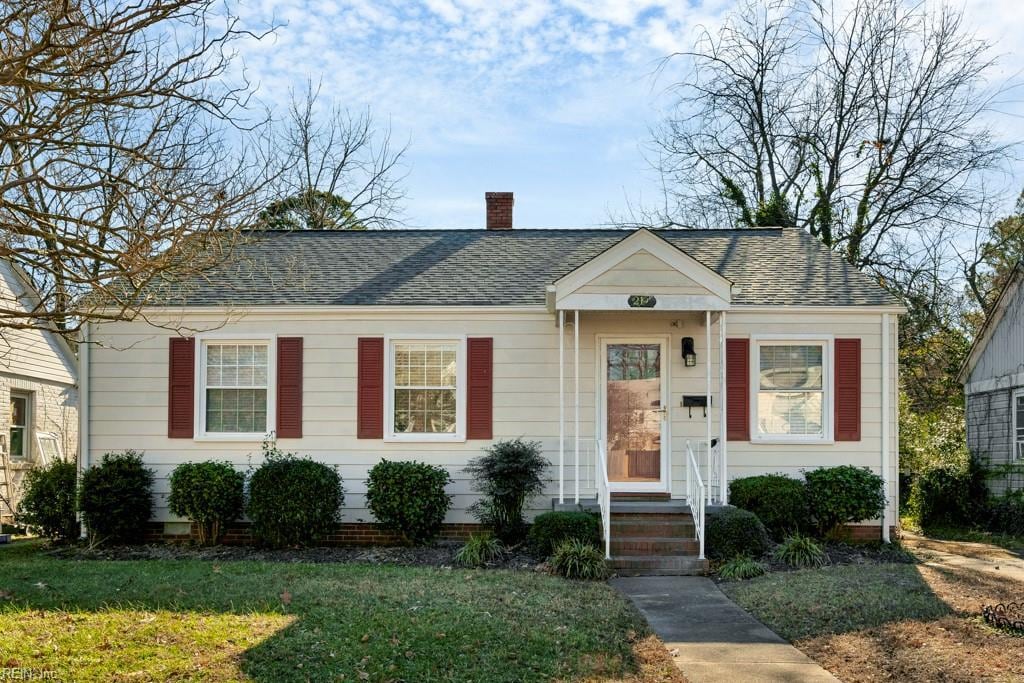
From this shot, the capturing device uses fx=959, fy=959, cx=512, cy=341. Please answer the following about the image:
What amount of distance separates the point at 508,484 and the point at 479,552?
1.17 metres

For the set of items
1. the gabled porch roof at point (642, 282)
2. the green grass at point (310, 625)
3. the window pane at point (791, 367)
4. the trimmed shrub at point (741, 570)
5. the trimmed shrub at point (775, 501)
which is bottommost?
the trimmed shrub at point (741, 570)

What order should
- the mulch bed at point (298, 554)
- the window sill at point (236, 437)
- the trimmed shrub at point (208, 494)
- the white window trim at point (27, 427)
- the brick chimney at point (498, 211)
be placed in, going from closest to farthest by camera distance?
the mulch bed at point (298, 554) → the trimmed shrub at point (208, 494) → the window sill at point (236, 437) → the brick chimney at point (498, 211) → the white window trim at point (27, 427)

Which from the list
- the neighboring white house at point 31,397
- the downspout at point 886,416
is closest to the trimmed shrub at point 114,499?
the neighboring white house at point 31,397

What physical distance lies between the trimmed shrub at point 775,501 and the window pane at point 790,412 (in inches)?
33.7

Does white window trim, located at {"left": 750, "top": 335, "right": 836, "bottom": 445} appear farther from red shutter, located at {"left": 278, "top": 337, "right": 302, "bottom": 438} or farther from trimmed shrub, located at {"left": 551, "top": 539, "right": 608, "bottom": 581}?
red shutter, located at {"left": 278, "top": 337, "right": 302, "bottom": 438}

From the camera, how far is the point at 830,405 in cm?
1266

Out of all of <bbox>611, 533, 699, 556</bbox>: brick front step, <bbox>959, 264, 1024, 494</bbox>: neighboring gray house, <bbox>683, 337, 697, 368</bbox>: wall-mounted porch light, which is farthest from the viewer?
<bbox>959, 264, 1024, 494</bbox>: neighboring gray house

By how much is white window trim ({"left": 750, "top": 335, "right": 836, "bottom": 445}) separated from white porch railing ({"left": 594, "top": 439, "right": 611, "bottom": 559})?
230 cm

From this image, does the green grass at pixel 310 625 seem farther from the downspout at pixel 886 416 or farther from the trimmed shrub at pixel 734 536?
the downspout at pixel 886 416

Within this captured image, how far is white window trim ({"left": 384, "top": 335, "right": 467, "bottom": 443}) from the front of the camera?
41.7 feet

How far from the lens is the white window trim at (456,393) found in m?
12.7

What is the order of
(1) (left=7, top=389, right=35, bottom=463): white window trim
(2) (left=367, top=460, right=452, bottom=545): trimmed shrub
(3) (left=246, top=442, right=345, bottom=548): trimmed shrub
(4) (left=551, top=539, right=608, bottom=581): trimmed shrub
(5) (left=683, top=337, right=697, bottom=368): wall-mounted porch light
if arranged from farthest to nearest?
(1) (left=7, top=389, right=35, bottom=463): white window trim → (5) (left=683, top=337, right=697, bottom=368): wall-mounted porch light → (2) (left=367, top=460, right=452, bottom=545): trimmed shrub → (3) (left=246, top=442, right=345, bottom=548): trimmed shrub → (4) (left=551, top=539, right=608, bottom=581): trimmed shrub

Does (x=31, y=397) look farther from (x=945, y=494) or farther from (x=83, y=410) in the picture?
(x=945, y=494)

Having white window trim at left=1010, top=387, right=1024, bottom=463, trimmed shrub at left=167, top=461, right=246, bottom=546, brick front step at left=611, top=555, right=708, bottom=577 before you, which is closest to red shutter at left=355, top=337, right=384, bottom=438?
trimmed shrub at left=167, top=461, right=246, bottom=546
